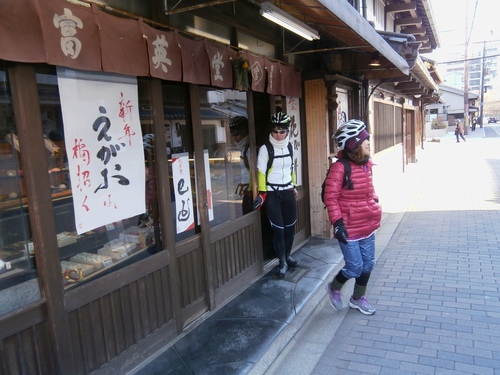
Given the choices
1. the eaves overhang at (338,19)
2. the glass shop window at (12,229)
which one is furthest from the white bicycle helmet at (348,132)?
the glass shop window at (12,229)

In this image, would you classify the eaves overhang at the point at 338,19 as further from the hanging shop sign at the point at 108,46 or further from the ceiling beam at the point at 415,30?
the ceiling beam at the point at 415,30

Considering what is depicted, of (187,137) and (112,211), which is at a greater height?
(187,137)

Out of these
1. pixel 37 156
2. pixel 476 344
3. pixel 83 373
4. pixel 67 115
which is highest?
pixel 67 115

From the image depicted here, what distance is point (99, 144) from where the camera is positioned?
296cm

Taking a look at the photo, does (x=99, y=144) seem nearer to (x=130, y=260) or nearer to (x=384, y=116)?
(x=130, y=260)

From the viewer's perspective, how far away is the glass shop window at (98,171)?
8.90 feet

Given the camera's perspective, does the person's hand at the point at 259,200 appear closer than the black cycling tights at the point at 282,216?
Yes

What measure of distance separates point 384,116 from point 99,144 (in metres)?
10.7

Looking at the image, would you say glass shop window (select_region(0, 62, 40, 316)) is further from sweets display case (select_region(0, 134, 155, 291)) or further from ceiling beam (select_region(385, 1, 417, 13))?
ceiling beam (select_region(385, 1, 417, 13))

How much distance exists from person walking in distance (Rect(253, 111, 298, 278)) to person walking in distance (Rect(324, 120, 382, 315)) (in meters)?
1.08

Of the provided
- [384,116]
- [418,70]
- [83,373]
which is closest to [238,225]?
[83,373]

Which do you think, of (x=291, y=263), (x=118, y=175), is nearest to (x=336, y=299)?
(x=291, y=263)

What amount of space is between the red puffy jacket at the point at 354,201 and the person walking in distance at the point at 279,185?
1146 mm

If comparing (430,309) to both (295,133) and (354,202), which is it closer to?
(354,202)
